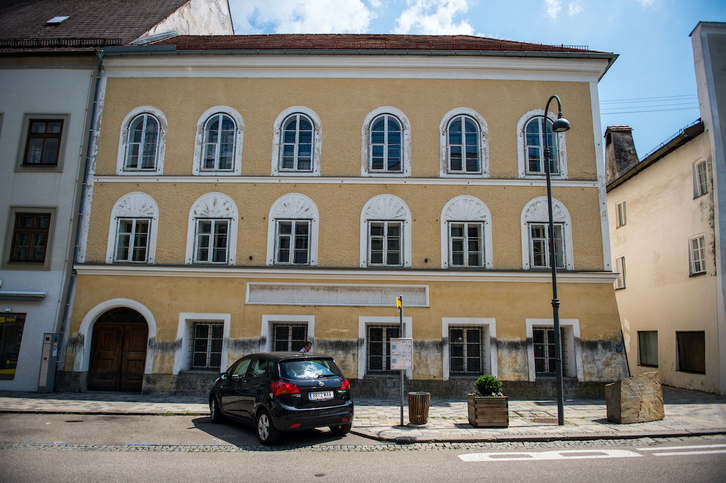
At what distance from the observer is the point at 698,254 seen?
1622 cm

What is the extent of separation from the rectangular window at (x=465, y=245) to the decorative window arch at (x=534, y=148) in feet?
8.21

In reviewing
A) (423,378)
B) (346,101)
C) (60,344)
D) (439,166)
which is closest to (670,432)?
(423,378)

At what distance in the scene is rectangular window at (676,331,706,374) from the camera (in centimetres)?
1565

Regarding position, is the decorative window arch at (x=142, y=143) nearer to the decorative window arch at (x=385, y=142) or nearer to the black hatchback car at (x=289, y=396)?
the decorative window arch at (x=385, y=142)

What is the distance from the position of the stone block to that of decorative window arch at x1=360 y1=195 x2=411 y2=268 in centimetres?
682

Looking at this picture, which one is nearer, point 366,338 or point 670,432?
point 670,432

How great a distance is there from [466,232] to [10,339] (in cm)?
1520

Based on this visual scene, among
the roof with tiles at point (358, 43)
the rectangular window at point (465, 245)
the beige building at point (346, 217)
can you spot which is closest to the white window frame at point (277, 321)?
the beige building at point (346, 217)

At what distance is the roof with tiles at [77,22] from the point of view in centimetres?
1623

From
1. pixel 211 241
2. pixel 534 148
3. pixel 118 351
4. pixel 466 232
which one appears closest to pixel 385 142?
pixel 466 232

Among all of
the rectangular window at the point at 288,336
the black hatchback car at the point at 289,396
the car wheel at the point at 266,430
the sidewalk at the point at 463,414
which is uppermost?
the rectangular window at the point at 288,336

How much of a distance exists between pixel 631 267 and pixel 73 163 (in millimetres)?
23093

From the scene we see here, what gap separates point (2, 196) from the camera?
1520 centimetres

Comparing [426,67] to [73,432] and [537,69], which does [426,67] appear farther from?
[73,432]
